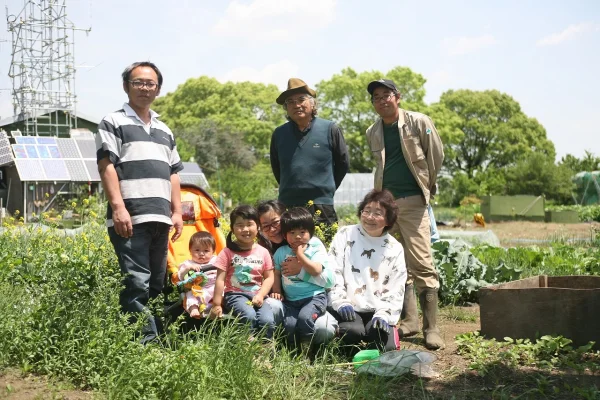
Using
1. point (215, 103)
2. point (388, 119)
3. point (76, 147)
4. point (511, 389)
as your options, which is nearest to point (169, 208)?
point (388, 119)

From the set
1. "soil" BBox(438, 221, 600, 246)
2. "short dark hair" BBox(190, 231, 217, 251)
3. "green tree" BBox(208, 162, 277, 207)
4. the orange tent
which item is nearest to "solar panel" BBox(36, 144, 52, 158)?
"green tree" BBox(208, 162, 277, 207)

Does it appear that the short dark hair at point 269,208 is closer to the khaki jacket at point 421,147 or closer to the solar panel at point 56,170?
the khaki jacket at point 421,147

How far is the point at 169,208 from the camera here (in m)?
4.70

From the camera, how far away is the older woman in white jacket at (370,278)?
4.82 meters

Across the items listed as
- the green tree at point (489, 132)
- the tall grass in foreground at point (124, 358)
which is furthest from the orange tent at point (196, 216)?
the green tree at point (489, 132)

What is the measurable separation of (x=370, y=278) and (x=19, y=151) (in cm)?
2397

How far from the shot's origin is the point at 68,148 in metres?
27.4

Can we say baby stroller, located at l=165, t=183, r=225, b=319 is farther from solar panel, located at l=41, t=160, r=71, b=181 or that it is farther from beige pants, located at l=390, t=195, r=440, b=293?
solar panel, located at l=41, t=160, r=71, b=181

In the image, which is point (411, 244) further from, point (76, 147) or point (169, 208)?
point (76, 147)

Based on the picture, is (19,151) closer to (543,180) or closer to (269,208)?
(269,208)

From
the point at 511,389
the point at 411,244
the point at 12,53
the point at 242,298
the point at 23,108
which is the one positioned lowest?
the point at 511,389

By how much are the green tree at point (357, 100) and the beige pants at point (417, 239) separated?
43892 mm

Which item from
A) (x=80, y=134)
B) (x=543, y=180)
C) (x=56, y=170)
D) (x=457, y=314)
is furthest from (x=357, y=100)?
(x=457, y=314)

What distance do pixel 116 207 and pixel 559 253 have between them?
266 inches
